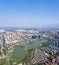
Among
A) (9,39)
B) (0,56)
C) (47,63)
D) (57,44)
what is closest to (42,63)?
(47,63)

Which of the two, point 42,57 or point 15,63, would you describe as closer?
point 15,63

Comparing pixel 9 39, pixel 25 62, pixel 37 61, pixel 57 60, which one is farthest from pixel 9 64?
pixel 9 39

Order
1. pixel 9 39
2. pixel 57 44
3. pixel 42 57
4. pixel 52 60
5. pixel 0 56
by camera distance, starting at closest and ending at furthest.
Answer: pixel 52 60, pixel 42 57, pixel 0 56, pixel 57 44, pixel 9 39

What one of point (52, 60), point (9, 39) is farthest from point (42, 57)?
point (9, 39)

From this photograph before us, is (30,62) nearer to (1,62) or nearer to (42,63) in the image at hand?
(42,63)

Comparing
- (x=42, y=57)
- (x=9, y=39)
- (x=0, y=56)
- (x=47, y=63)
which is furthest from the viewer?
(x=9, y=39)

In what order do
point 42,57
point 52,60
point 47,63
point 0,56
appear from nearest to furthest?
point 47,63
point 52,60
point 42,57
point 0,56

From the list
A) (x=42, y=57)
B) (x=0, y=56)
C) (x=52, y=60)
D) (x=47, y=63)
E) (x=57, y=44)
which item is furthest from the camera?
(x=57, y=44)

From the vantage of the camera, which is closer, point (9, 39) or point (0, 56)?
point (0, 56)

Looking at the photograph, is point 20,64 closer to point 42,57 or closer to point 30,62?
point 30,62
